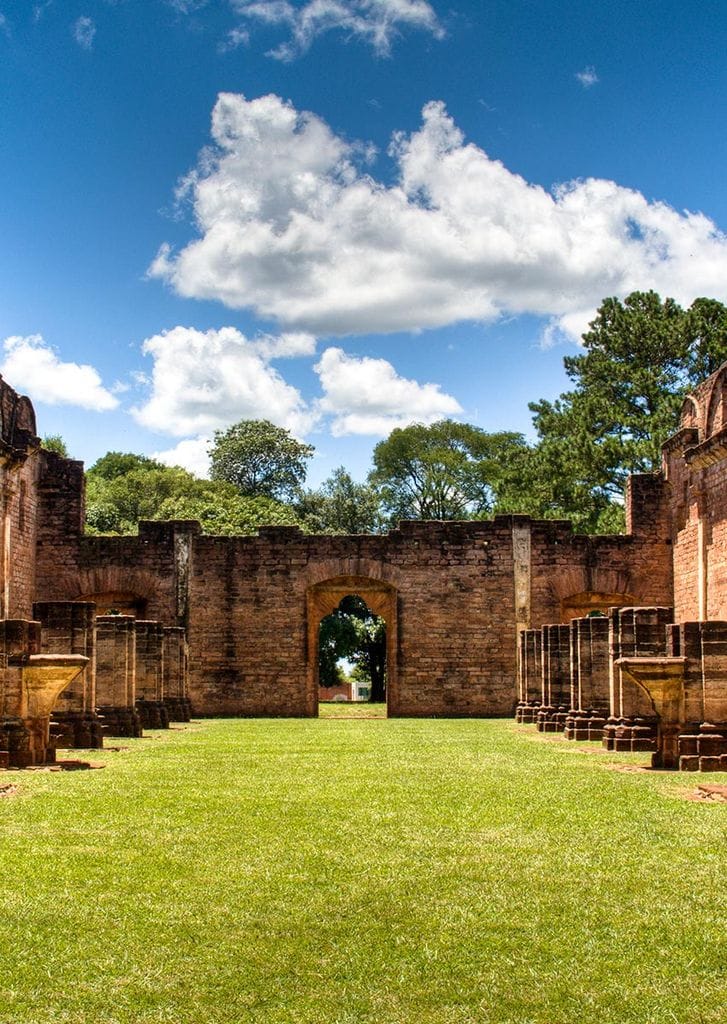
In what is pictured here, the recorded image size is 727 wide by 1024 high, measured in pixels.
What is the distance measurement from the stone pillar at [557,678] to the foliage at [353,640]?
21.8 metres

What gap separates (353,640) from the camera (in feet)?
137

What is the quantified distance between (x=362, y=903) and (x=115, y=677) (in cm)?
1213

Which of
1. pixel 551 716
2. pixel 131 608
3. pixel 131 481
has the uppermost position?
pixel 131 481

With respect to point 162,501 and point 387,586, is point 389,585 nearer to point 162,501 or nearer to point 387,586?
point 387,586

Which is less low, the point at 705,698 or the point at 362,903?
the point at 705,698

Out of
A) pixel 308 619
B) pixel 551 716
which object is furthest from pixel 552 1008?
pixel 308 619

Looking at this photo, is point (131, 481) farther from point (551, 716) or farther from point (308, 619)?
point (551, 716)

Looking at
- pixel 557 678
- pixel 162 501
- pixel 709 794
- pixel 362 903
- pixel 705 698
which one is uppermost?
pixel 162 501

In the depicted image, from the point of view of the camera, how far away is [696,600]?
21.4 m

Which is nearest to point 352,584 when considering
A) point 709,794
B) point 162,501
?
point 709,794

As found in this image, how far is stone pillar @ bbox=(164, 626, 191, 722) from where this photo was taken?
2314 centimetres

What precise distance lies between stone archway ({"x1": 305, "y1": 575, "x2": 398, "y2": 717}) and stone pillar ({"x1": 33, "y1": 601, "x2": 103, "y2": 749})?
457 inches

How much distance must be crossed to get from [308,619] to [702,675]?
1540cm

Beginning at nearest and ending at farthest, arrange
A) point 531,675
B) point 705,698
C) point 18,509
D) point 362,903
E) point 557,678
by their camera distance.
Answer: point 362,903
point 705,698
point 557,678
point 531,675
point 18,509
